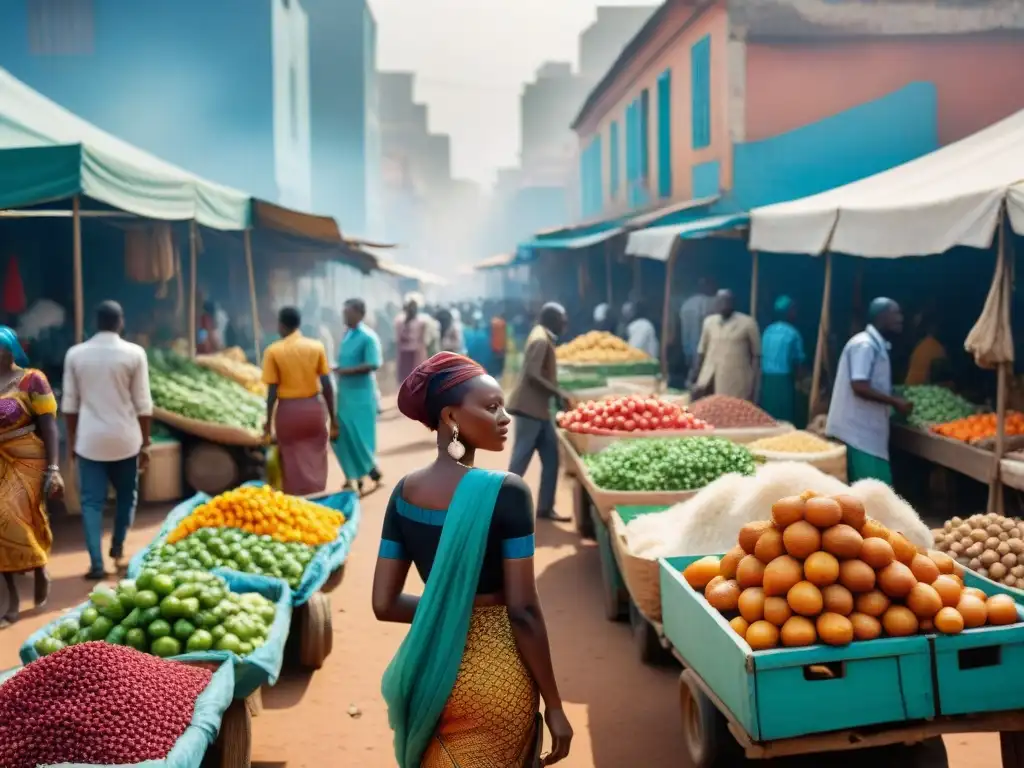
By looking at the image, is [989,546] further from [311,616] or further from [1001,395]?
[311,616]

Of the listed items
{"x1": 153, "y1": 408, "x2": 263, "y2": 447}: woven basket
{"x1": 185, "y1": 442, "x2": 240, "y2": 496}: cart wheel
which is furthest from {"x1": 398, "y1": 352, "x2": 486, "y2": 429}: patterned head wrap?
{"x1": 185, "y1": 442, "x2": 240, "y2": 496}: cart wheel

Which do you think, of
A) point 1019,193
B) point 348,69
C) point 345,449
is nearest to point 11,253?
point 345,449

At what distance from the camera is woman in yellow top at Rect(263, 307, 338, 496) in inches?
333

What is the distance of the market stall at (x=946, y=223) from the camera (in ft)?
21.6

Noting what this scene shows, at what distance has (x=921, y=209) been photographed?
727cm

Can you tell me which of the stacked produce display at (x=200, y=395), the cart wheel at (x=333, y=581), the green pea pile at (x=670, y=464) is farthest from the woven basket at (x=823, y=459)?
the stacked produce display at (x=200, y=395)

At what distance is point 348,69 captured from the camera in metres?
39.8

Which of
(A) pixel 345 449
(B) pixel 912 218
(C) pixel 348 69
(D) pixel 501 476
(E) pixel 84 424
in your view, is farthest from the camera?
(C) pixel 348 69

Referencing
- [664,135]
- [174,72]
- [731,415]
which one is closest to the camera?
[731,415]

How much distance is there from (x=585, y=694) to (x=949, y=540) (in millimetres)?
2041

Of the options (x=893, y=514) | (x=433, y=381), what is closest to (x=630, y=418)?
(x=893, y=514)

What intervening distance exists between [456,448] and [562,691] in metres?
2.80

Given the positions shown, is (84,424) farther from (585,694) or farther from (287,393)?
(585,694)

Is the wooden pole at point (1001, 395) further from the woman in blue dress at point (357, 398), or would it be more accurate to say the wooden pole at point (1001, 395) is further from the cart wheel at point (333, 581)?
the woman in blue dress at point (357, 398)
